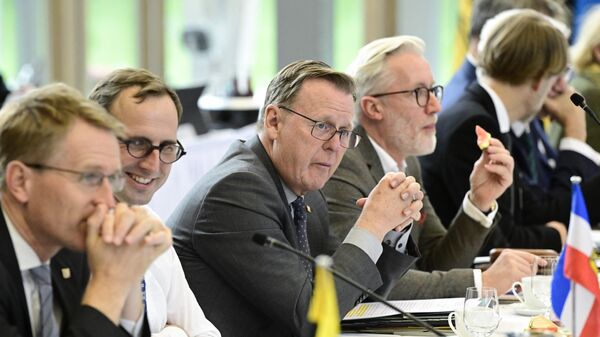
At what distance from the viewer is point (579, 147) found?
462 centimetres

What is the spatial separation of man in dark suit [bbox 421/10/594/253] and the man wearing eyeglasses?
65.1 inches

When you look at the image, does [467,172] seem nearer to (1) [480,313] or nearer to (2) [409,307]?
(2) [409,307]

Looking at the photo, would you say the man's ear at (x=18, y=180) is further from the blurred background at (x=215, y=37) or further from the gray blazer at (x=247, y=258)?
the blurred background at (x=215, y=37)

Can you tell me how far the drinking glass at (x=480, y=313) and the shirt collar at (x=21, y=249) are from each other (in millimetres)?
1011

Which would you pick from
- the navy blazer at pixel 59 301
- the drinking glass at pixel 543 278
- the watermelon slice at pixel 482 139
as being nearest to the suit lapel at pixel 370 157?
the watermelon slice at pixel 482 139

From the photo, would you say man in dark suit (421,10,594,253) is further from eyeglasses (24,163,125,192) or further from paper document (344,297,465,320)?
eyeglasses (24,163,125,192)

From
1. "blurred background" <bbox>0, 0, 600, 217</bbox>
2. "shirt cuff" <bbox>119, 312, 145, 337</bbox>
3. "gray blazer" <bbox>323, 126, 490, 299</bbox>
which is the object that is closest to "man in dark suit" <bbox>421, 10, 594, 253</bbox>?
"gray blazer" <bbox>323, 126, 490, 299</bbox>

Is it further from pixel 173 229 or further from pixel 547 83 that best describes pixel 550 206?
pixel 173 229

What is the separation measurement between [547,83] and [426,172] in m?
0.57

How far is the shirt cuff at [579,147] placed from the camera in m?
4.62

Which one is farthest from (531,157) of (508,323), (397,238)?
(508,323)

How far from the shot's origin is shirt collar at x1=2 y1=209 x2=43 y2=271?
75.0 inches

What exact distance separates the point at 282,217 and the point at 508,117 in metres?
1.74

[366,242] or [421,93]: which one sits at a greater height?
→ [421,93]
